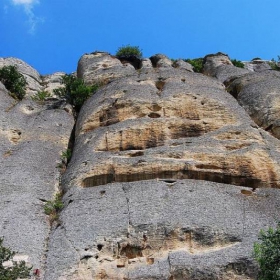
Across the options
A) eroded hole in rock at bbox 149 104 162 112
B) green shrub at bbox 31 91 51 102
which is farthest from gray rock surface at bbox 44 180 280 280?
green shrub at bbox 31 91 51 102

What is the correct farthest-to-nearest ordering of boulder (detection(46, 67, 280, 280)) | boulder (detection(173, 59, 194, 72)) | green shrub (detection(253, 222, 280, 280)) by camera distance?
boulder (detection(173, 59, 194, 72)), boulder (detection(46, 67, 280, 280)), green shrub (detection(253, 222, 280, 280))

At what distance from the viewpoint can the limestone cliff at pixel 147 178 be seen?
14.7 metres

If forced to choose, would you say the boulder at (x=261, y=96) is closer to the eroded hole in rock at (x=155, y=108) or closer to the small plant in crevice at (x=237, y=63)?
the eroded hole in rock at (x=155, y=108)

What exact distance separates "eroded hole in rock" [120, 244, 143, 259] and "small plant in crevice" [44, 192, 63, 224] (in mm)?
3316

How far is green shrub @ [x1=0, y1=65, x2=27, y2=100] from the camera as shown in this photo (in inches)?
1217

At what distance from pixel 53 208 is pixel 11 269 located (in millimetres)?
4084

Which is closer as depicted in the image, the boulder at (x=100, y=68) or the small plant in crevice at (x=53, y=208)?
the small plant in crevice at (x=53, y=208)

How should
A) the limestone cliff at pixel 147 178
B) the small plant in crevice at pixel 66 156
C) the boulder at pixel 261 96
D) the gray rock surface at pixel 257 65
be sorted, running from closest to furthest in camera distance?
1. the limestone cliff at pixel 147 178
2. the small plant in crevice at pixel 66 156
3. the boulder at pixel 261 96
4. the gray rock surface at pixel 257 65

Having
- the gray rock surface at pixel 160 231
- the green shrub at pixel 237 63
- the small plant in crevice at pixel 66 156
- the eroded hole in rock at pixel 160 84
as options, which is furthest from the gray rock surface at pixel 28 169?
the green shrub at pixel 237 63

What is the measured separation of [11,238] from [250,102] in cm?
1405

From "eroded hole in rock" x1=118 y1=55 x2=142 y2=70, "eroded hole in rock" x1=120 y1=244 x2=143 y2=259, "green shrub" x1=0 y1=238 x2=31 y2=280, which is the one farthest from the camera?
"eroded hole in rock" x1=118 y1=55 x2=142 y2=70

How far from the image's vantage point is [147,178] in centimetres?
1831

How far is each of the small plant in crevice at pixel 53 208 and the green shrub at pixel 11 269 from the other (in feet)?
10.2

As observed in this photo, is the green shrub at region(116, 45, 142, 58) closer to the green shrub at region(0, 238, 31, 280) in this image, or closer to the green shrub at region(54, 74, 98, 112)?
the green shrub at region(54, 74, 98, 112)
